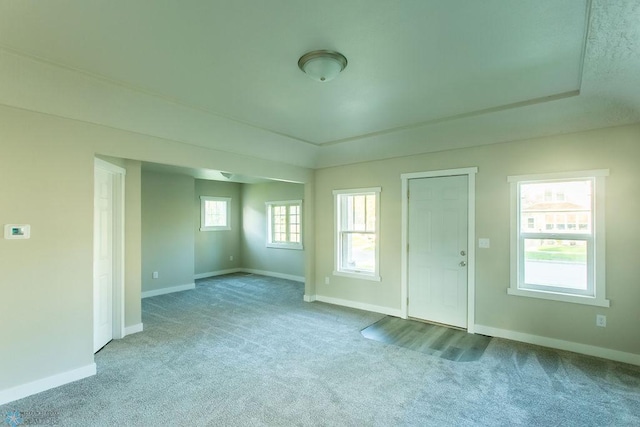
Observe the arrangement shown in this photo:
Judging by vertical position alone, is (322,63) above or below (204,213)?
above

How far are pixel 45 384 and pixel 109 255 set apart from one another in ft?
4.92

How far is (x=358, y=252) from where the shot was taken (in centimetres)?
545

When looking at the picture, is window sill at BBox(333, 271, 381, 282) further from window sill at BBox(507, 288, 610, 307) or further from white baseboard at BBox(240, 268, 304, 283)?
white baseboard at BBox(240, 268, 304, 283)

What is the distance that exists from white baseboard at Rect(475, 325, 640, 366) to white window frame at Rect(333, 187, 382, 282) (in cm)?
166

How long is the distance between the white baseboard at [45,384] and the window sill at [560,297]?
464cm

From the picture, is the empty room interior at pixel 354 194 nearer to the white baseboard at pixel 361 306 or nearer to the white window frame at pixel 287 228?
the white baseboard at pixel 361 306

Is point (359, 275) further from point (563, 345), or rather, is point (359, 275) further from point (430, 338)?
point (563, 345)

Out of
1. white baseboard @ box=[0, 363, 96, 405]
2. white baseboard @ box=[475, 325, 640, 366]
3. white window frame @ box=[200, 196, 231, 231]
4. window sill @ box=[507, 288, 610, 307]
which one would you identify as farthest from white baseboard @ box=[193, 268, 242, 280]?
window sill @ box=[507, 288, 610, 307]

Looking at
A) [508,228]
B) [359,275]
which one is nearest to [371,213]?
[359,275]

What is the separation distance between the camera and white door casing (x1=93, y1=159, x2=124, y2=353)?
355 cm

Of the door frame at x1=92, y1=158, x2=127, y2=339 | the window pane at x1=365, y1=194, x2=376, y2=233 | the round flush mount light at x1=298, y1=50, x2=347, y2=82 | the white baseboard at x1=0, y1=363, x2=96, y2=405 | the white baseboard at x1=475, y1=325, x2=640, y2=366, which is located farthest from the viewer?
the window pane at x1=365, y1=194, x2=376, y2=233

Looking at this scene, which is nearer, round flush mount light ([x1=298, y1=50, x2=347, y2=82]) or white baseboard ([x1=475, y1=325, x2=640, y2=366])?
round flush mount light ([x1=298, y1=50, x2=347, y2=82])

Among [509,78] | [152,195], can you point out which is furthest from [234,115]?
[152,195]

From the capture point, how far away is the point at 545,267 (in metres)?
3.75
